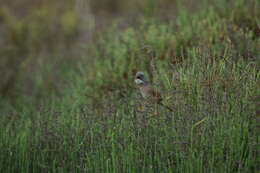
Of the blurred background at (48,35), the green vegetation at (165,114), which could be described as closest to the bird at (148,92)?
the green vegetation at (165,114)

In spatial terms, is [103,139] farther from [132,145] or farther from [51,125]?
[51,125]

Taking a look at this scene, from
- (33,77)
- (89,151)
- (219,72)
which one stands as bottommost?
(33,77)

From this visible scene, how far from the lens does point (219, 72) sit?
3844mm

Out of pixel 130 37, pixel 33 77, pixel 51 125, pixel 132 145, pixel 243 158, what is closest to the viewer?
pixel 243 158

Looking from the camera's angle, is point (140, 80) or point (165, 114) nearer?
point (165, 114)

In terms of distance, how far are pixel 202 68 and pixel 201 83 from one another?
0.19 meters

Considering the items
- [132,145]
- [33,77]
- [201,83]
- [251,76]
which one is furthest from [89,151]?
[33,77]

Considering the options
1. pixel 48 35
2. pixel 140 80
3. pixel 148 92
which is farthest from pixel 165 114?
pixel 48 35

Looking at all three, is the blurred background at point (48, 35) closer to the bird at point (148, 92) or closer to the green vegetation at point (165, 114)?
the green vegetation at point (165, 114)

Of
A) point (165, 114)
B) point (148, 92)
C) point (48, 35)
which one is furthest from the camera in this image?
point (48, 35)

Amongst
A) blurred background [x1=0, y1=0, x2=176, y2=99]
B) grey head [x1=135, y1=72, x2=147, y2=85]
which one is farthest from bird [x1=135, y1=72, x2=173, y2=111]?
blurred background [x1=0, y1=0, x2=176, y2=99]

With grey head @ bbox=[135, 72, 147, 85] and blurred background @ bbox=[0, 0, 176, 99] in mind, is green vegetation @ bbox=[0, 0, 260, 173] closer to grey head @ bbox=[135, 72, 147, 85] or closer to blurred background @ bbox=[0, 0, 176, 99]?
grey head @ bbox=[135, 72, 147, 85]

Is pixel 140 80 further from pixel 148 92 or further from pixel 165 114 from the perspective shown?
pixel 165 114

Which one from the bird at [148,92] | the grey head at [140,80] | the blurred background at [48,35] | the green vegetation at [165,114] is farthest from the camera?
the blurred background at [48,35]
